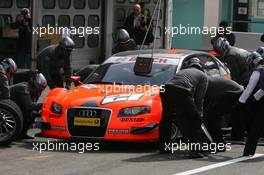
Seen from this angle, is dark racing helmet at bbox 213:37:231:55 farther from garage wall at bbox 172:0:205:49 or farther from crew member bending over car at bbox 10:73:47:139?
garage wall at bbox 172:0:205:49

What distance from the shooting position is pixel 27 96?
1347cm

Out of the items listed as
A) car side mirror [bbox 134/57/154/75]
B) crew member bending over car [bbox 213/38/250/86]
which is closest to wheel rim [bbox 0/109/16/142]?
car side mirror [bbox 134/57/154/75]

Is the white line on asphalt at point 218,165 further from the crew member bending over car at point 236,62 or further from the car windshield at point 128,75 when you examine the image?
the crew member bending over car at point 236,62

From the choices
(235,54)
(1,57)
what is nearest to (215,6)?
(1,57)

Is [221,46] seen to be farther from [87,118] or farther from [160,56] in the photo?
[87,118]

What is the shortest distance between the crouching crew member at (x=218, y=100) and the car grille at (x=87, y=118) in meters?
1.56

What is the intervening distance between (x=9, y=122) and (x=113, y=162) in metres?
2.13

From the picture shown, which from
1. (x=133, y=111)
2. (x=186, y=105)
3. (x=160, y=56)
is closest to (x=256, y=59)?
(x=186, y=105)

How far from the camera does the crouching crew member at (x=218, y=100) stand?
13.1 metres

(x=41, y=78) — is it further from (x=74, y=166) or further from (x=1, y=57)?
(x=1, y=57)

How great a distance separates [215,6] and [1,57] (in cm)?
873

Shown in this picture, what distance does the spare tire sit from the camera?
13.1m

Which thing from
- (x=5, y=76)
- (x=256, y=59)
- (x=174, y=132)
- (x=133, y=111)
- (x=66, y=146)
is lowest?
(x=66, y=146)

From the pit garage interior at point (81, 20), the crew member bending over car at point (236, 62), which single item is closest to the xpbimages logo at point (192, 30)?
the pit garage interior at point (81, 20)
